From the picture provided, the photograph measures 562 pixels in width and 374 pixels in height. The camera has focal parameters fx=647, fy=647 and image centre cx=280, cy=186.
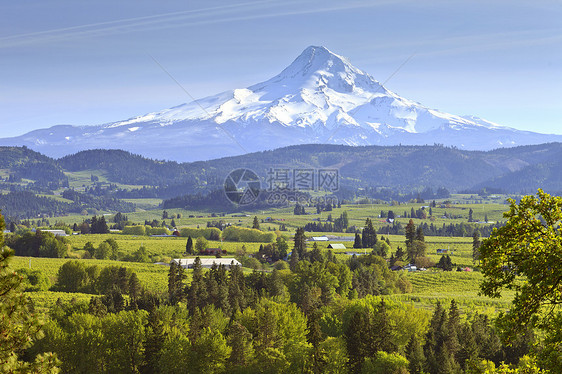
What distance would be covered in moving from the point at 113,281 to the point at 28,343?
108 m

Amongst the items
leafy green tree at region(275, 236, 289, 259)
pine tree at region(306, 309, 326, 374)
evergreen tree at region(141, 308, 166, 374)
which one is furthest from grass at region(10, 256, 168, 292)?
pine tree at region(306, 309, 326, 374)

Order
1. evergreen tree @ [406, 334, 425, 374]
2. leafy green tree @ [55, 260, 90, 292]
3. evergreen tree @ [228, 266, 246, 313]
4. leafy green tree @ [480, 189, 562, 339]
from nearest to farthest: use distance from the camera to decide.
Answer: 1. leafy green tree @ [480, 189, 562, 339]
2. evergreen tree @ [406, 334, 425, 374]
3. evergreen tree @ [228, 266, 246, 313]
4. leafy green tree @ [55, 260, 90, 292]

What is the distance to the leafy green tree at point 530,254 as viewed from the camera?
23.2 meters

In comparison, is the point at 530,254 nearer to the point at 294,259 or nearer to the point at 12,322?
the point at 12,322

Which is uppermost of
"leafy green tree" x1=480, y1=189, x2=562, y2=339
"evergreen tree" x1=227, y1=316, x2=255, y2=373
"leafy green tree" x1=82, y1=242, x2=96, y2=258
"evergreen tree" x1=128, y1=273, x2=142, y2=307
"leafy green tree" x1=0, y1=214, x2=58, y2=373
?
"leafy green tree" x1=480, y1=189, x2=562, y2=339

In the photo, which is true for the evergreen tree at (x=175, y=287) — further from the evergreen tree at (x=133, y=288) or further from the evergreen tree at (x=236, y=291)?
the evergreen tree at (x=236, y=291)

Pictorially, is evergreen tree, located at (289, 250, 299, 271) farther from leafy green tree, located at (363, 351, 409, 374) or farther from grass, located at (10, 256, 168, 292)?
leafy green tree, located at (363, 351, 409, 374)

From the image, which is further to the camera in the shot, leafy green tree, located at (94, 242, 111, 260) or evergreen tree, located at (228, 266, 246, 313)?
leafy green tree, located at (94, 242, 111, 260)

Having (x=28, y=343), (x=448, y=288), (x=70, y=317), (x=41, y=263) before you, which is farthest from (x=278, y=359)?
(x=41, y=263)

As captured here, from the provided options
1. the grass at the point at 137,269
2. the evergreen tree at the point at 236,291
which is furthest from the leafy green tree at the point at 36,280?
the evergreen tree at the point at 236,291

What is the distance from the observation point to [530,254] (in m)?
23.5

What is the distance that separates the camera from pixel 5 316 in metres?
29.9

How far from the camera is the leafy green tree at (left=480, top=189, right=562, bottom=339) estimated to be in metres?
23.2

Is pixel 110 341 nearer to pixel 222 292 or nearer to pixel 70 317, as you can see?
pixel 70 317
